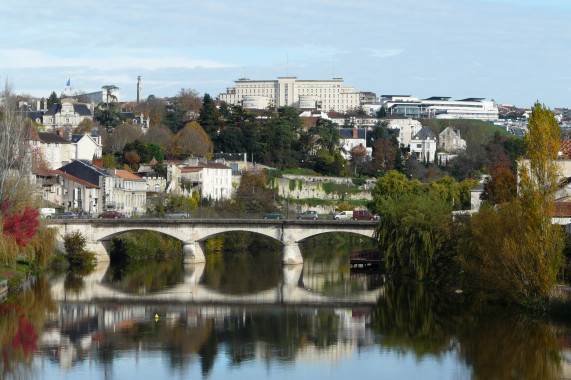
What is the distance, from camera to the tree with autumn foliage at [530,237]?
132 ft

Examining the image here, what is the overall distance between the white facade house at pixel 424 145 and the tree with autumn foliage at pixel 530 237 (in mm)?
97742

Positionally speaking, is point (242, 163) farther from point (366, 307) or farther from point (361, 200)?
point (366, 307)

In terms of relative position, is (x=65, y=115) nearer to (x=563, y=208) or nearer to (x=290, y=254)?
(x=290, y=254)

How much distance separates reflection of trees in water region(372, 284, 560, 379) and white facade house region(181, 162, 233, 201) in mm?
45620

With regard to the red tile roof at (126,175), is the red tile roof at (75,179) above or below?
below

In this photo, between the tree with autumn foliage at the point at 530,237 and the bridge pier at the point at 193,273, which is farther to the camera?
the bridge pier at the point at 193,273

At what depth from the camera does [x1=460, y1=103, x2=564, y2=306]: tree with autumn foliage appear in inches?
1585

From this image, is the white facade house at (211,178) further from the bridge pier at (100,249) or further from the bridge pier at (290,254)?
the bridge pier at (290,254)

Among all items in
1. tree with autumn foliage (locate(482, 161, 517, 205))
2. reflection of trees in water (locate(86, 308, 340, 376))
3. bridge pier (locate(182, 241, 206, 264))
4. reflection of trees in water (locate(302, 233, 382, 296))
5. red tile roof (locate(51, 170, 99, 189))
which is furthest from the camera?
red tile roof (locate(51, 170, 99, 189))

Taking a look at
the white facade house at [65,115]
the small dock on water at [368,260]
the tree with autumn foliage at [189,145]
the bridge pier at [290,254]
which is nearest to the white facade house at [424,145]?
the tree with autumn foliage at [189,145]

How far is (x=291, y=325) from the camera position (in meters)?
41.1

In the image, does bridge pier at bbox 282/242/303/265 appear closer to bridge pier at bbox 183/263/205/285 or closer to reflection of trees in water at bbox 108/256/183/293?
bridge pier at bbox 183/263/205/285

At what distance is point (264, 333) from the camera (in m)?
39.2

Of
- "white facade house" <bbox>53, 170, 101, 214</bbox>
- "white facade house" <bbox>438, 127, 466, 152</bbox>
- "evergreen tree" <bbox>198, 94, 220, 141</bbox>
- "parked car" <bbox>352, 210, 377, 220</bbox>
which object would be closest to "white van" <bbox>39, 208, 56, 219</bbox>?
"white facade house" <bbox>53, 170, 101, 214</bbox>
